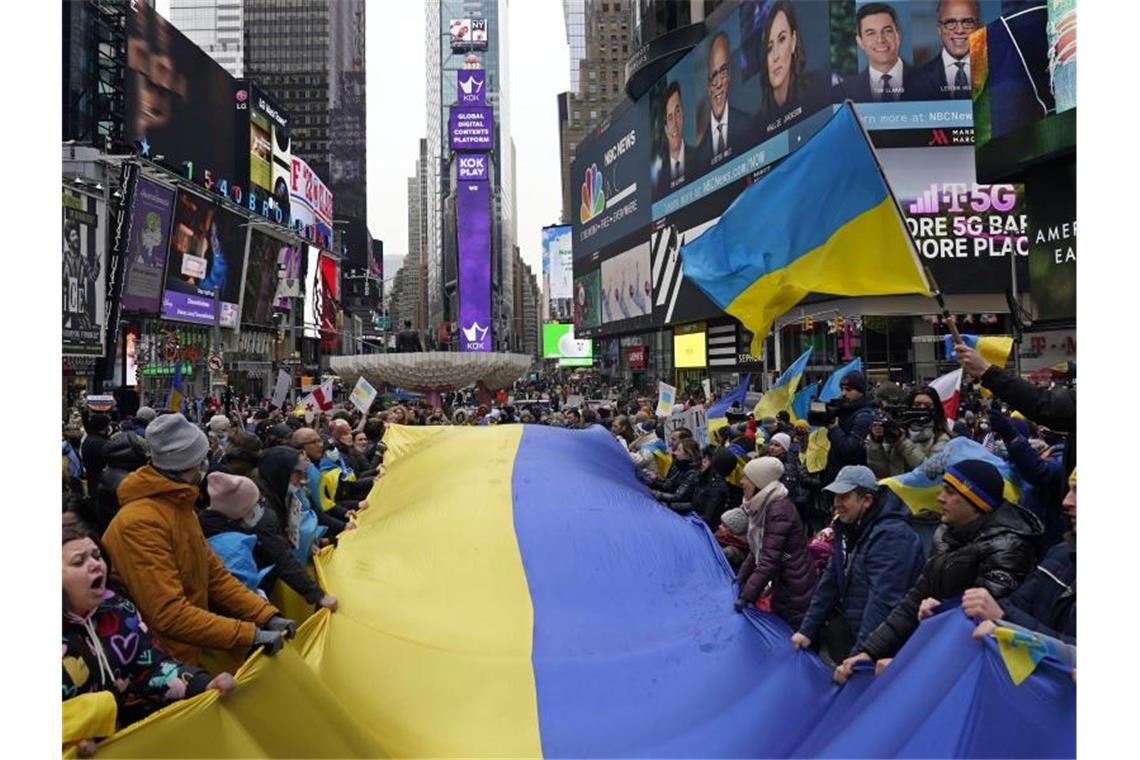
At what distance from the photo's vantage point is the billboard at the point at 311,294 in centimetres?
6769

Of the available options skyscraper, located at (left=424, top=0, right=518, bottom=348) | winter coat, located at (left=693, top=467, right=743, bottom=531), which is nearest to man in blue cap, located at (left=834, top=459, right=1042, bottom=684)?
winter coat, located at (left=693, top=467, right=743, bottom=531)

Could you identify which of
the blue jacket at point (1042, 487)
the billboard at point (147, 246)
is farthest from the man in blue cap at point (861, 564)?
the billboard at point (147, 246)

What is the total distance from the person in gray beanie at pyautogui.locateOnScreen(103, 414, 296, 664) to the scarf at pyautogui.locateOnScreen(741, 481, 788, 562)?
301 cm

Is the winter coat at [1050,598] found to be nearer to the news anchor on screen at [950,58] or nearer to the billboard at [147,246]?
the news anchor on screen at [950,58]

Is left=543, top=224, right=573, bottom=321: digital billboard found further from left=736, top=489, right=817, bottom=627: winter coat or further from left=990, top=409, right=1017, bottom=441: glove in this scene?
left=736, top=489, right=817, bottom=627: winter coat

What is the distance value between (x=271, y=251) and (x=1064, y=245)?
162 feet

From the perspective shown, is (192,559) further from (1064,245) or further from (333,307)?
(333,307)

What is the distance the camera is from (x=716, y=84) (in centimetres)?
4584

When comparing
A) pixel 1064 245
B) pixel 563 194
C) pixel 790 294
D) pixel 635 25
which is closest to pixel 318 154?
pixel 563 194

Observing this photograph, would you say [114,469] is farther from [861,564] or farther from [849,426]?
[849,426]

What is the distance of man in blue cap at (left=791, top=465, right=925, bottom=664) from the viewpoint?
4406 mm

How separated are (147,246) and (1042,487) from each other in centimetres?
4308

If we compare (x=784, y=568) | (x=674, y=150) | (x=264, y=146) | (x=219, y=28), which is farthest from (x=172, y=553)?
(x=219, y=28)

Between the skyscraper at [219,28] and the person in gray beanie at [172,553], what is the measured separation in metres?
144
